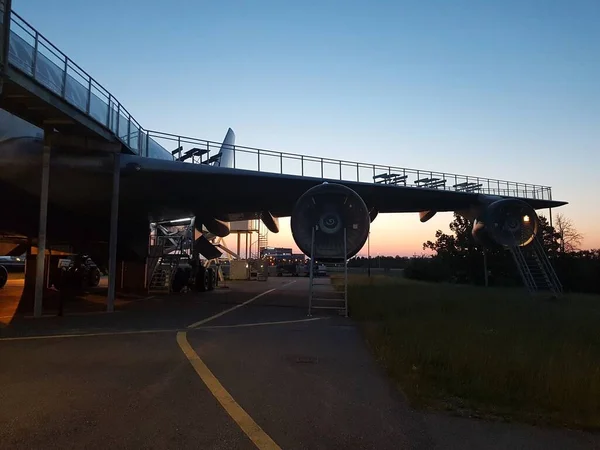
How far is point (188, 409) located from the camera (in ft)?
17.2

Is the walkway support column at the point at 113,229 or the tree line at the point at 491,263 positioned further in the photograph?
the tree line at the point at 491,263

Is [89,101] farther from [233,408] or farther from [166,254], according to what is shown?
[166,254]

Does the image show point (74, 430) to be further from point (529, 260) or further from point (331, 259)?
point (529, 260)

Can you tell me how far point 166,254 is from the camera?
25547mm

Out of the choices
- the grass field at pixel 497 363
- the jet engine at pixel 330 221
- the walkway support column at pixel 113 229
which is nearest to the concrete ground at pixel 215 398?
the grass field at pixel 497 363

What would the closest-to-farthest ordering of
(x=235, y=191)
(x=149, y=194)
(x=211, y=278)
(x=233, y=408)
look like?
(x=233, y=408)
(x=149, y=194)
(x=235, y=191)
(x=211, y=278)

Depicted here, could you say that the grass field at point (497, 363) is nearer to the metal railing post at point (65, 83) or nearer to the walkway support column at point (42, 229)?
the walkway support column at point (42, 229)

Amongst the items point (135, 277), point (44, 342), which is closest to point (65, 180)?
point (44, 342)

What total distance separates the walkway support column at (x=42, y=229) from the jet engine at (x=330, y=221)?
7.50 meters

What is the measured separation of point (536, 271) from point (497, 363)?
688 inches

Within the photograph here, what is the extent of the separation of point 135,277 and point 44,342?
19.5 metres

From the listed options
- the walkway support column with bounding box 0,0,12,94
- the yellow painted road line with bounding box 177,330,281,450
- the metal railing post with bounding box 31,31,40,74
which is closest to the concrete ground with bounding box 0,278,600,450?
the yellow painted road line with bounding box 177,330,281,450

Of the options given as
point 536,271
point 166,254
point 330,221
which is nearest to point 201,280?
point 166,254

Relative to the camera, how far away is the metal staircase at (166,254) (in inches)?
1002
